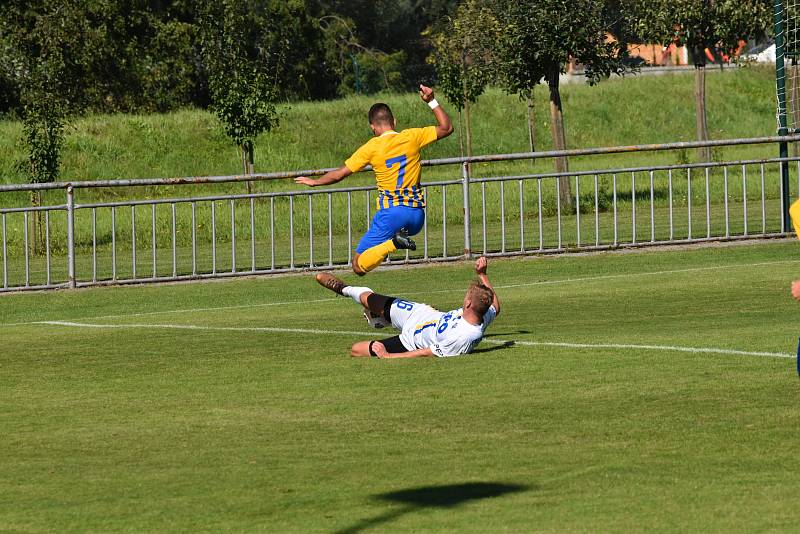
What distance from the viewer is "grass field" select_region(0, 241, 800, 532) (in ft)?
20.4

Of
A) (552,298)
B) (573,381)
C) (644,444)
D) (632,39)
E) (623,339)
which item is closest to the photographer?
(644,444)

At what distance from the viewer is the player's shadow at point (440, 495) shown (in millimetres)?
6219

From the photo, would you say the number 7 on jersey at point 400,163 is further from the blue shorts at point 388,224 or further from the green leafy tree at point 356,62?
the green leafy tree at point 356,62

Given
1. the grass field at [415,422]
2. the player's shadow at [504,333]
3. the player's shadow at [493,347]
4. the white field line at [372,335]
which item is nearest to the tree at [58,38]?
the white field line at [372,335]

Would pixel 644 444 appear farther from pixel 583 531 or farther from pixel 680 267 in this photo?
pixel 680 267

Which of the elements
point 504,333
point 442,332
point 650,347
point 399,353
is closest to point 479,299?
point 442,332

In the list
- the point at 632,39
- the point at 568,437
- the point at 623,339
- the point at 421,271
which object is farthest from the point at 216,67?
the point at 568,437

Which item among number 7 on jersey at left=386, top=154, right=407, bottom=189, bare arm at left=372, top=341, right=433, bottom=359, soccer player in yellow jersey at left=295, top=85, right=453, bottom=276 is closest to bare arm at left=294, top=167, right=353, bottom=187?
soccer player in yellow jersey at left=295, top=85, right=453, bottom=276

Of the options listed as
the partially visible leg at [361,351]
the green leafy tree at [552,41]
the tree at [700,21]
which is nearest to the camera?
the partially visible leg at [361,351]

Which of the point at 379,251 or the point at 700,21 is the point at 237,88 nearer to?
the point at 700,21

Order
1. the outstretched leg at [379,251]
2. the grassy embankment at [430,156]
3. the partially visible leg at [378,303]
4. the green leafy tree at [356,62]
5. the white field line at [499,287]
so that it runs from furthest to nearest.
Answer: the green leafy tree at [356,62] < the grassy embankment at [430,156] < the white field line at [499,287] < the outstretched leg at [379,251] < the partially visible leg at [378,303]

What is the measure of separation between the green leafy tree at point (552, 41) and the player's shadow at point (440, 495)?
27.4m

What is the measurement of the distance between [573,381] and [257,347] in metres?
3.59

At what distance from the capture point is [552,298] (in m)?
15.4
